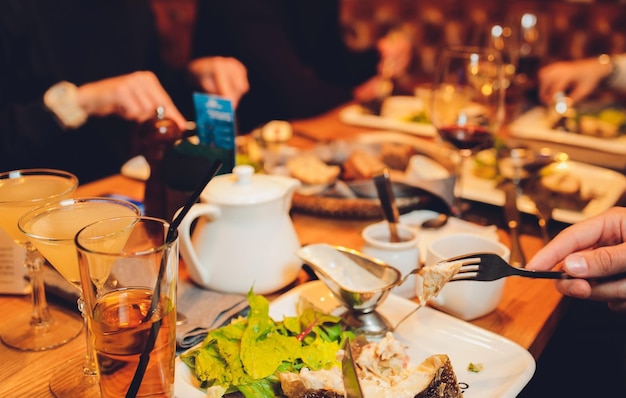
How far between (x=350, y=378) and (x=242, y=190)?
1.42 ft

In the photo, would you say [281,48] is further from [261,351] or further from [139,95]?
[261,351]

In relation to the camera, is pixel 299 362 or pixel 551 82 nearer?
pixel 299 362

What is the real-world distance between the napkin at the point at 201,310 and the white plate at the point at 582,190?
768mm

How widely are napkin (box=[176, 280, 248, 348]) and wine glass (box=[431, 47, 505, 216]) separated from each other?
67cm

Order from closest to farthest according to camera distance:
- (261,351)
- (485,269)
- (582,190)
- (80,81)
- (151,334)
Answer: (151,334) → (261,351) → (485,269) → (582,190) → (80,81)

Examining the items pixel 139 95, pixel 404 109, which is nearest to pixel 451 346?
pixel 139 95

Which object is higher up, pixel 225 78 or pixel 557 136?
pixel 225 78

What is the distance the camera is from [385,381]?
31.0 inches

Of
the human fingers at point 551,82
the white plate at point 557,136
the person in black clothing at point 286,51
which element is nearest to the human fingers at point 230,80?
the white plate at point 557,136

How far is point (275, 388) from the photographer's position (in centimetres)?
80

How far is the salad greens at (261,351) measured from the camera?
0.79m

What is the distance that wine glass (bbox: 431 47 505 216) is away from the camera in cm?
144

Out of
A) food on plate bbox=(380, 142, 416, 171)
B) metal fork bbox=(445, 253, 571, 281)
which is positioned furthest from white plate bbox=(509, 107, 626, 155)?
metal fork bbox=(445, 253, 571, 281)

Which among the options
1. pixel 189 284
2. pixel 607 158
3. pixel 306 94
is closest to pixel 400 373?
pixel 189 284
